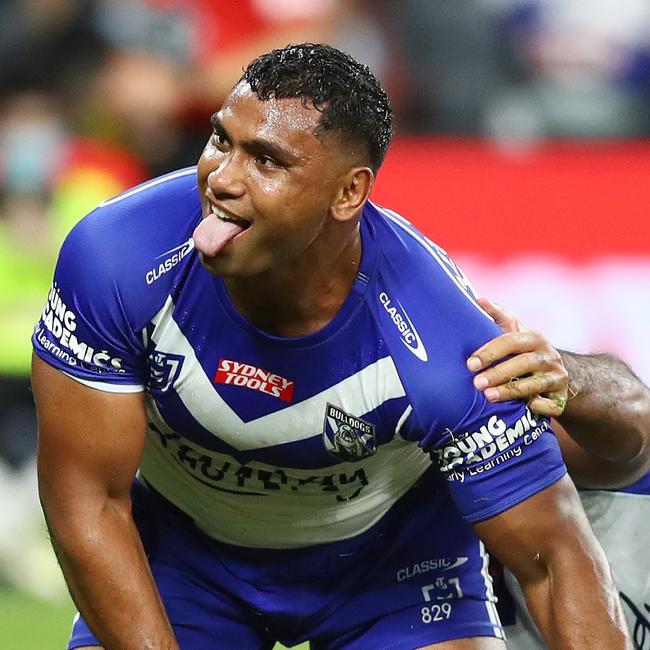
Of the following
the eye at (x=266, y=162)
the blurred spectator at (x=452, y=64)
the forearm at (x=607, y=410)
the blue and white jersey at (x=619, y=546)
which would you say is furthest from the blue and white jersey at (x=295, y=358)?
the blurred spectator at (x=452, y=64)

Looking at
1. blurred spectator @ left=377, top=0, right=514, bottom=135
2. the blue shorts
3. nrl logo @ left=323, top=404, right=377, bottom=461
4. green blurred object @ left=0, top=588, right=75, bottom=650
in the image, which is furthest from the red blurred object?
nrl logo @ left=323, top=404, right=377, bottom=461

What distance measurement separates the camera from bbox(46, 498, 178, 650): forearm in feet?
13.5

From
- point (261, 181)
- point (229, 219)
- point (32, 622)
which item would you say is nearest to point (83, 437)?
point (229, 219)

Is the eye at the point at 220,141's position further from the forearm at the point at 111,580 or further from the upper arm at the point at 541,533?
the upper arm at the point at 541,533

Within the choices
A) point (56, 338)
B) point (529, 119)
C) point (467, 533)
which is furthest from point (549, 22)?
point (56, 338)

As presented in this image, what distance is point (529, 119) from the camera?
9.80 m

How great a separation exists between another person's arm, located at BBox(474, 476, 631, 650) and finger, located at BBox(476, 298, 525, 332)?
0.44m

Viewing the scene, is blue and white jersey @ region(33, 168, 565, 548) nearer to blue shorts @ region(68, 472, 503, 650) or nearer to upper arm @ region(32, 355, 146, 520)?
upper arm @ region(32, 355, 146, 520)

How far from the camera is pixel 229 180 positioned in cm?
381

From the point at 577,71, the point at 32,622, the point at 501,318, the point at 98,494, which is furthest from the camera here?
the point at 577,71

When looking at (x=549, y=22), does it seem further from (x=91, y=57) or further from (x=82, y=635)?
(x=82, y=635)

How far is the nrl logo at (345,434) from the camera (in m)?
4.12

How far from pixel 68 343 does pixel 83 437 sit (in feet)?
0.77

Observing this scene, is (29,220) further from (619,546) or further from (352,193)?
(352,193)
